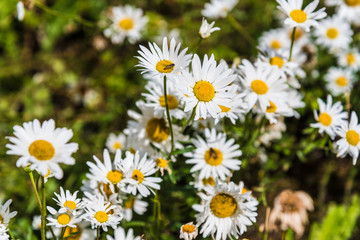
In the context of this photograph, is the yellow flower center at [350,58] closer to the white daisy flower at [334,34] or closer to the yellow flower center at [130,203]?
the white daisy flower at [334,34]

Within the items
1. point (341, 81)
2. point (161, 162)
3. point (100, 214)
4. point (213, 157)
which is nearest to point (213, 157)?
point (213, 157)

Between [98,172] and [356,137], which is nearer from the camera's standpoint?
[98,172]

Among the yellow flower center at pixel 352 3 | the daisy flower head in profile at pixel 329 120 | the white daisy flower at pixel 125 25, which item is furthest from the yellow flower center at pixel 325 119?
the white daisy flower at pixel 125 25

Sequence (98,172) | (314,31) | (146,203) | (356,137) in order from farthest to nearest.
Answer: (314,31)
(146,203)
(356,137)
(98,172)

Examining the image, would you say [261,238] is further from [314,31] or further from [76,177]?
[314,31]

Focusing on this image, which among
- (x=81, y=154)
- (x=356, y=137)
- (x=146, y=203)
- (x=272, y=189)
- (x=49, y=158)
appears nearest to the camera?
(x=49, y=158)

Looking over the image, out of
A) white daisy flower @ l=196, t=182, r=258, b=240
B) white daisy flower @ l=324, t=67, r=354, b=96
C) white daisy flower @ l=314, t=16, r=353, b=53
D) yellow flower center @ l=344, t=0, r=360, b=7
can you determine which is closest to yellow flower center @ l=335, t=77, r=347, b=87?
white daisy flower @ l=324, t=67, r=354, b=96

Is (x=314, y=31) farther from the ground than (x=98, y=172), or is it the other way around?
(x=314, y=31)

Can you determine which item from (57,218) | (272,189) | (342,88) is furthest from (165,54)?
(342,88)
